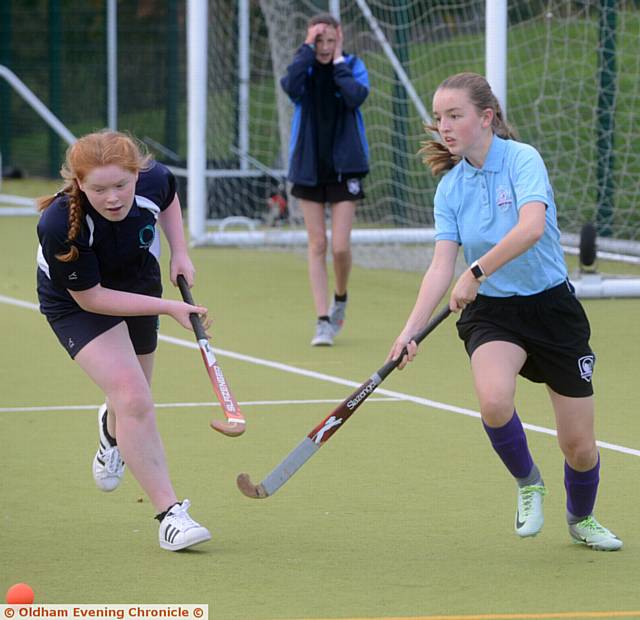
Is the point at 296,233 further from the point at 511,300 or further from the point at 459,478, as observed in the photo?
the point at 511,300

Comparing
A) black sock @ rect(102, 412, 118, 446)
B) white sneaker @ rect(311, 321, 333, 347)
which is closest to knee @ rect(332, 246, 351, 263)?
white sneaker @ rect(311, 321, 333, 347)

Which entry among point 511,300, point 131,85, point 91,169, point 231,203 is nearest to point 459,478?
point 511,300

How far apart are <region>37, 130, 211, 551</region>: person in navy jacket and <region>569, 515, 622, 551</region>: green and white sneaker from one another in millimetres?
1128

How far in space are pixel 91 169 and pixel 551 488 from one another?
2015 mm

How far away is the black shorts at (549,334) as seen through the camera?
4.33 metres

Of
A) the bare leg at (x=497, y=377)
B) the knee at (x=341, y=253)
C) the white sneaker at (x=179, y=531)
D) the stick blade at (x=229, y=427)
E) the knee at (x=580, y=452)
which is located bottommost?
the knee at (x=341, y=253)

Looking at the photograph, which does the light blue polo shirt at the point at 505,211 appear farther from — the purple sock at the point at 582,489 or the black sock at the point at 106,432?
the black sock at the point at 106,432

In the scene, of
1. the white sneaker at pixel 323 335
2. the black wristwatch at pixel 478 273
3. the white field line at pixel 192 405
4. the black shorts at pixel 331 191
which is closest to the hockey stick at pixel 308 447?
the black wristwatch at pixel 478 273

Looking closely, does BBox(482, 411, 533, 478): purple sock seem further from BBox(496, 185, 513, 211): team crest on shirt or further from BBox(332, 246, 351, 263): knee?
BBox(332, 246, 351, 263): knee

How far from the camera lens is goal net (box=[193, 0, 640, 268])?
1167 centimetres

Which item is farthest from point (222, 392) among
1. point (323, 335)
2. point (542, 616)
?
point (323, 335)

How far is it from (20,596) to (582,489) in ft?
5.58

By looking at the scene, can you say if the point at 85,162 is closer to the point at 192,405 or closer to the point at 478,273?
the point at 478,273

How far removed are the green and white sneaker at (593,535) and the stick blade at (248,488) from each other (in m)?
0.95
